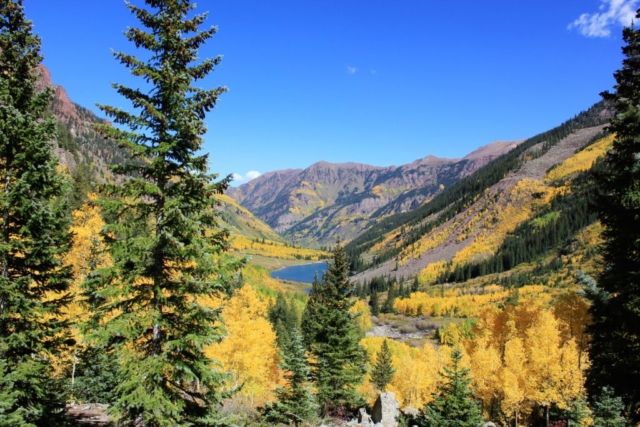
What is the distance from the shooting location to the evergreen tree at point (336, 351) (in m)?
28.7

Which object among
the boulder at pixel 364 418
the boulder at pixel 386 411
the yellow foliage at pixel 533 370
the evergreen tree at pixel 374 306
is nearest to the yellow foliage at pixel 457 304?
the evergreen tree at pixel 374 306

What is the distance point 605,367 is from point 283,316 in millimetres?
66941

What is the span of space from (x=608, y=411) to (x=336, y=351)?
18028 millimetres

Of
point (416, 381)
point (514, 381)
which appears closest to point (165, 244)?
point (514, 381)

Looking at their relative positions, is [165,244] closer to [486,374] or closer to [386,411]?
[386,411]

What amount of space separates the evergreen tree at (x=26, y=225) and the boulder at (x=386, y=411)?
1855cm

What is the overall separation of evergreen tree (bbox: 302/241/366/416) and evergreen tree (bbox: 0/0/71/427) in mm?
18710

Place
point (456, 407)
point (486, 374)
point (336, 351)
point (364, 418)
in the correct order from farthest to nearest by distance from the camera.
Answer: point (486, 374)
point (336, 351)
point (364, 418)
point (456, 407)

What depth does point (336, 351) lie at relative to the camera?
2945 cm

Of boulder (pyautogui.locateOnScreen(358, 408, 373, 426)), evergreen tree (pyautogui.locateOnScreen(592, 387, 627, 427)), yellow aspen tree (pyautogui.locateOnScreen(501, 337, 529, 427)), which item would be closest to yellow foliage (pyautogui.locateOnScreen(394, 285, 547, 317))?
yellow aspen tree (pyautogui.locateOnScreen(501, 337, 529, 427))

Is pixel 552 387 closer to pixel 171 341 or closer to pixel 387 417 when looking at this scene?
pixel 387 417

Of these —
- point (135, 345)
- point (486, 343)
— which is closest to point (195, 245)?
point (135, 345)

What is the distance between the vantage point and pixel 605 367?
47.0ft

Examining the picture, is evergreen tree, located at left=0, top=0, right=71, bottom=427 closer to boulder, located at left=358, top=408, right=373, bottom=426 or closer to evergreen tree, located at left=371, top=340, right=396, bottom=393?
boulder, located at left=358, top=408, right=373, bottom=426
